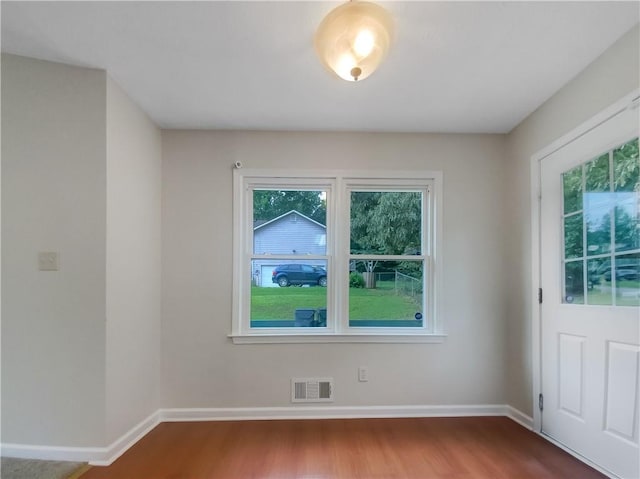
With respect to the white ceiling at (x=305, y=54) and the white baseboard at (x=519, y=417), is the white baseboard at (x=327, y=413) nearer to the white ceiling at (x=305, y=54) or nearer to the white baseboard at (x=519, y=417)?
the white baseboard at (x=519, y=417)

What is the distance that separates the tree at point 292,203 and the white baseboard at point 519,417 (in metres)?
2.09

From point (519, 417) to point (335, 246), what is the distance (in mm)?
1908

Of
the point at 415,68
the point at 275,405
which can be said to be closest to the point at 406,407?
the point at 275,405

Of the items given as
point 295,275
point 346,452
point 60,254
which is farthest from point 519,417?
point 60,254

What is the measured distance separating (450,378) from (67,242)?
2891 mm

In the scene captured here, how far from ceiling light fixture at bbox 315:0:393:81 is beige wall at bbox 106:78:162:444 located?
4.84 feet

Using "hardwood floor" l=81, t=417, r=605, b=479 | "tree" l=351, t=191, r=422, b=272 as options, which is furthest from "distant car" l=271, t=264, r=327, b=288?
"hardwood floor" l=81, t=417, r=605, b=479

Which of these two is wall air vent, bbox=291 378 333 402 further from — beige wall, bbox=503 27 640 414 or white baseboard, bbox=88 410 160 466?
beige wall, bbox=503 27 640 414

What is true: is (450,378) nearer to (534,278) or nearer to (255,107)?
(534,278)

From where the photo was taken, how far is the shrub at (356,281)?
3.17 m

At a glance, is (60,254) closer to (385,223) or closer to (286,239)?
(286,239)

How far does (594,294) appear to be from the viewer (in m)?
2.22

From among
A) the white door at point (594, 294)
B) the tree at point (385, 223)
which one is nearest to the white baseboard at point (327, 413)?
the white door at point (594, 294)

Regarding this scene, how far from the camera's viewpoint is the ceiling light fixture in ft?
5.27
